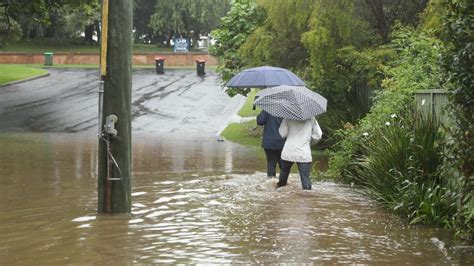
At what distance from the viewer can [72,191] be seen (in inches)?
454

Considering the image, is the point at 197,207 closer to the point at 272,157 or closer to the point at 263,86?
the point at 272,157

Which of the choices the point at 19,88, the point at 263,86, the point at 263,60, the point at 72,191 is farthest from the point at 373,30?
the point at 19,88

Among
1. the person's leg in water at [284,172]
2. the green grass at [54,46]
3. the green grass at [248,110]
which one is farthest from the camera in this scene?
the green grass at [54,46]

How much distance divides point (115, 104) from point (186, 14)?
57.8m

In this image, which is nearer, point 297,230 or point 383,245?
point 383,245

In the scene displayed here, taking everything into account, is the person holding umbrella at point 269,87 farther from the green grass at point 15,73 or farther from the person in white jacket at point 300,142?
the green grass at point 15,73

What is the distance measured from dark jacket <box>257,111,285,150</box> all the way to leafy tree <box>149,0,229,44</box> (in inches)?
2013

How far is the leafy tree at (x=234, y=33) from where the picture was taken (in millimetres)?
23797

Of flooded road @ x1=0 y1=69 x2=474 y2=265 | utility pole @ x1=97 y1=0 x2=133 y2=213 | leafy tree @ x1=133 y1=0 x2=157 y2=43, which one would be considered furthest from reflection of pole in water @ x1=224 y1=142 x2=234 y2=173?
leafy tree @ x1=133 y1=0 x2=157 y2=43

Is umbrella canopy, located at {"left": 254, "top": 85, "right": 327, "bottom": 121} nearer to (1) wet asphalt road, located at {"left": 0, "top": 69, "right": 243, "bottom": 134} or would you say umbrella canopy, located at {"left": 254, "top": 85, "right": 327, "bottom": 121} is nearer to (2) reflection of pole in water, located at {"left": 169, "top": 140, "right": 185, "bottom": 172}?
(2) reflection of pole in water, located at {"left": 169, "top": 140, "right": 185, "bottom": 172}

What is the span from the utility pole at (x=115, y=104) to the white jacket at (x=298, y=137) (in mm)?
3025

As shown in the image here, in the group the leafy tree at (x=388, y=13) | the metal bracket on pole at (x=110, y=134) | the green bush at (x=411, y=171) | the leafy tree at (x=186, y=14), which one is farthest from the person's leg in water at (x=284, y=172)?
the leafy tree at (x=186, y=14)

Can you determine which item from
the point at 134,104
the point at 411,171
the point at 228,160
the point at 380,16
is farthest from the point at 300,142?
the point at 134,104

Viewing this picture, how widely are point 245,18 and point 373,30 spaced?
5275mm
